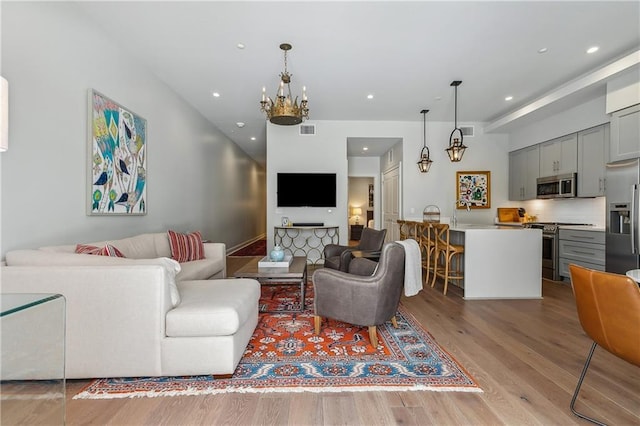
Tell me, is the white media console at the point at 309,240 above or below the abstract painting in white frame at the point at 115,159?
below

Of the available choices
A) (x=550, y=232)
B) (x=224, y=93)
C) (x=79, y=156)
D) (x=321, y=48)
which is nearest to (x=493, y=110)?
(x=550, y=232)

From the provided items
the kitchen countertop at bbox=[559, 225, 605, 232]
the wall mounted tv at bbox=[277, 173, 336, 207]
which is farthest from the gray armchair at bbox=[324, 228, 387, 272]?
the kitchen countertop at bbox=[559, 225, 605, 232]

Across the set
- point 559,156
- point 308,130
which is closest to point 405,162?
point 308,130

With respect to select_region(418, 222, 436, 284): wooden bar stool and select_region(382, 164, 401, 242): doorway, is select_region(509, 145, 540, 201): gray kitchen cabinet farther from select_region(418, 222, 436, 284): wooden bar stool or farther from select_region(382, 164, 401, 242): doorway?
select_region(418, 222, 436, 284): wooden bar stool

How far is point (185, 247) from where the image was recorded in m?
3.82

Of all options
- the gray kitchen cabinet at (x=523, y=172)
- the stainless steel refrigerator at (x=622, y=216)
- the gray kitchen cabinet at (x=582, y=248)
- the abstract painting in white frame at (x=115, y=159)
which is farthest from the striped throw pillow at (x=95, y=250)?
the gray kitchen cabinet at (x=523, y=172)

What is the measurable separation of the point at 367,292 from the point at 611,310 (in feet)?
4.63

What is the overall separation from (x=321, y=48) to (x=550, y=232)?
15.2ft

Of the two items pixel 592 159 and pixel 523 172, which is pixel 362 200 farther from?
pixel 592 159

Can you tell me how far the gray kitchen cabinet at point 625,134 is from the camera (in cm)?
352

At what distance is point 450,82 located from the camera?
4293 millimetres

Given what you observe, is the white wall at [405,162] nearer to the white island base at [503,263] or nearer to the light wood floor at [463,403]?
the white island base at [503,263]

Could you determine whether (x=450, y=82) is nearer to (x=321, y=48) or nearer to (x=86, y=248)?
(x=321, y=48)

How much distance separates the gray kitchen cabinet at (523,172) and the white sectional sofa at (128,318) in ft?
19.5
